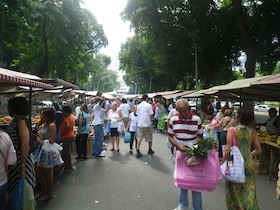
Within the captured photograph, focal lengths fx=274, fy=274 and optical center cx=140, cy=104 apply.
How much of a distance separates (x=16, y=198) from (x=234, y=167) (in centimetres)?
269

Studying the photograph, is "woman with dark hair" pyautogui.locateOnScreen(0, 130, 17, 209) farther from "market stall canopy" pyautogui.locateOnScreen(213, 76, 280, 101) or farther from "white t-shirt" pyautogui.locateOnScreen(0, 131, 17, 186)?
"market stall canopy" pyautogui.locateOnScreen(213, 76, 280, 101)

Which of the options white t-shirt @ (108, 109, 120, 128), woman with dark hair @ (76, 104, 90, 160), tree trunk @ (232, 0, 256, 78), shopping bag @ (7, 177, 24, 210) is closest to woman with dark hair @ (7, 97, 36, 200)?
shopping bag @ (7, 177, 24, 210)

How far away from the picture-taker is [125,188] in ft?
17.9

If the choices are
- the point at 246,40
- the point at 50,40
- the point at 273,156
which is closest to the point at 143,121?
the point at 273,156

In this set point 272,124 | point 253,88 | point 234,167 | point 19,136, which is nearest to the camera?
point 19,136

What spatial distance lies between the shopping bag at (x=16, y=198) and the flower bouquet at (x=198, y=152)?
6.95 feet

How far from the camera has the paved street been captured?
15.1 ft

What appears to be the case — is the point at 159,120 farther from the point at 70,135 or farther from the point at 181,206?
the point at 181,206

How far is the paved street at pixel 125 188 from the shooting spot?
461 centimetres

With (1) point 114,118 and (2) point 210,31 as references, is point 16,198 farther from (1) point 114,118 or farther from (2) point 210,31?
(2) point 210,31

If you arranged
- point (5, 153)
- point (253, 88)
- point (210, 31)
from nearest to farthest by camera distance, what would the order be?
point (5, 153) → point (253, 88) → point (210, 31)

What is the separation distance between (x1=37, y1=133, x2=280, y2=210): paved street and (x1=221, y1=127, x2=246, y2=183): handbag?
48.6 inches

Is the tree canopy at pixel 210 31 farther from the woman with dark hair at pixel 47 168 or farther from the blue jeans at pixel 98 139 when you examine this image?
the woman with dark hair at pixel 47 168

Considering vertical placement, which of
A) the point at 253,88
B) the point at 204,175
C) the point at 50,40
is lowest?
the point at 204,175
